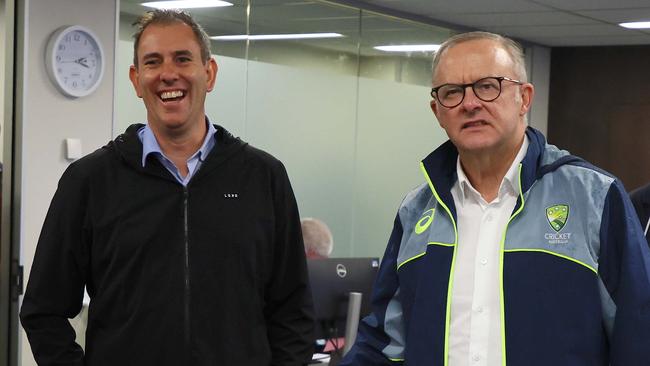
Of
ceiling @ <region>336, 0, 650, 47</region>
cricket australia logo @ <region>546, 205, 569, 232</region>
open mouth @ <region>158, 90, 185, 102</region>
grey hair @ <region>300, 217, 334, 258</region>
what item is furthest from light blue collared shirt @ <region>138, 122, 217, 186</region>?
ceiling @ <region>336, 0, 650, 47</region>

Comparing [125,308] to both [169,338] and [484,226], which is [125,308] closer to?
[169,338]

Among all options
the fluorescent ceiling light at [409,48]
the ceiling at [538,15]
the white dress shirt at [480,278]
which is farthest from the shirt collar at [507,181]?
the fluorescent ceiling light at [409,48]

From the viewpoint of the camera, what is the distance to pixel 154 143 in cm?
231

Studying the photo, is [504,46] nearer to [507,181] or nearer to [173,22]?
[507,181]

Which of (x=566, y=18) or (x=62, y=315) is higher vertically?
(x=566, y=18)

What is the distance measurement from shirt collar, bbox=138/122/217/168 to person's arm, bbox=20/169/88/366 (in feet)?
0.53

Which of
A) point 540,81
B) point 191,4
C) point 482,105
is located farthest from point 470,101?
point 540,81

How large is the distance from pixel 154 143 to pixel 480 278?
0.80 metres

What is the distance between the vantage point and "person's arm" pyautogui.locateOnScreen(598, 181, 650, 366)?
180cm

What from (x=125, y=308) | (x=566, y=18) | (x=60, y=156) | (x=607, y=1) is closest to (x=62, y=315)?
(x=125, y=308)

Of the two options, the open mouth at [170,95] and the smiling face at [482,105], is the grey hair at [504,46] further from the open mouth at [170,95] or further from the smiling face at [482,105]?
the open mouth at [170,95]

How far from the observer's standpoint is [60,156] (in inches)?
195

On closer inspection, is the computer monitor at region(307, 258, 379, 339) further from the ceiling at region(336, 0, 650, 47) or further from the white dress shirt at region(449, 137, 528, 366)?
the ceiling at region(336, 0, 650, 47)

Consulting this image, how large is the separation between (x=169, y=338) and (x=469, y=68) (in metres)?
0.84
